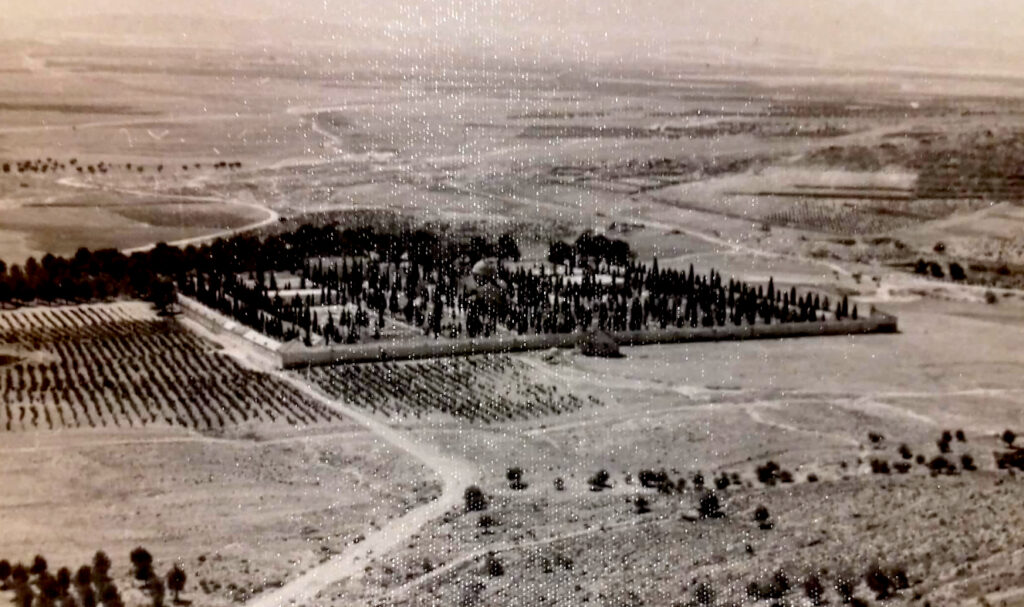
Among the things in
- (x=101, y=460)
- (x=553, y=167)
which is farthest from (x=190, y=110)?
(x=553, y=167)

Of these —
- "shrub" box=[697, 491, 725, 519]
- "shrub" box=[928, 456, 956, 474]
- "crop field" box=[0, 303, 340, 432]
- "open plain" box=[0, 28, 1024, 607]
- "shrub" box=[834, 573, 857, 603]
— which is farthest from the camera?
"crop field" box=[0, 303, 340, 432]

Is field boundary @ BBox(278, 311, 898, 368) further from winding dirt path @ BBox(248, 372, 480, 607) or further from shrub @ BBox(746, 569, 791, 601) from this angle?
shrub @ BBox(746, 569, 791, 601)

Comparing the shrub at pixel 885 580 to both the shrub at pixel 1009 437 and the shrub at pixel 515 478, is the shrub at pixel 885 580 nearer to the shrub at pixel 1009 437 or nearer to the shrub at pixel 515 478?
the shrub at pixel 515 478

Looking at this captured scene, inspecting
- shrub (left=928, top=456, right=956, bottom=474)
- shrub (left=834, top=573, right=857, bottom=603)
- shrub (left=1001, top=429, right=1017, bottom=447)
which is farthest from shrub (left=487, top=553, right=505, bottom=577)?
shrub (left=1001, top=429, right=1017, bottom=447)

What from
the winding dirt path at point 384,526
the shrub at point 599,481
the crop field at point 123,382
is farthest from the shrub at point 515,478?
the crop field at point 123,382

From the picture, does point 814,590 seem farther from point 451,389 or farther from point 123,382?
point 123,382

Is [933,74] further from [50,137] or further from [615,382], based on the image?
[50,137]
